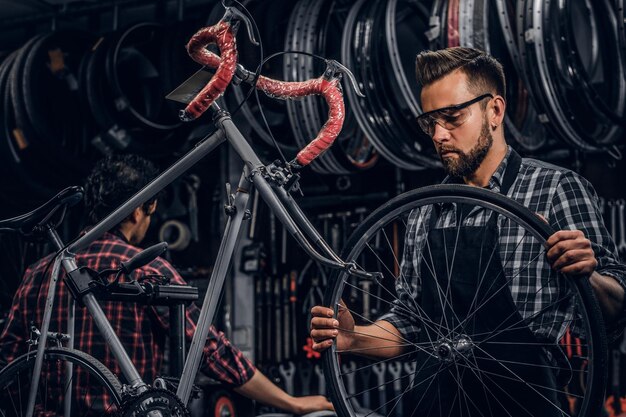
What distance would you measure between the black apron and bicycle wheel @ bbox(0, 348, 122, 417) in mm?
914

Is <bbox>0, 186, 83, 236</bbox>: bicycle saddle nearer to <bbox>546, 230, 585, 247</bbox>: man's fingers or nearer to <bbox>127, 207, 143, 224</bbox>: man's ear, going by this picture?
<bbox>127, 207, 143, 224</bbox>: man's ear

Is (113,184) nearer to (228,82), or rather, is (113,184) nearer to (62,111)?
(228,82)

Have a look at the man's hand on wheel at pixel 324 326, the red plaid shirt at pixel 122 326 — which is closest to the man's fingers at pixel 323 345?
the man's hand on wheel at pixel 324 326

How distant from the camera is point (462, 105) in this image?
91.8 inches

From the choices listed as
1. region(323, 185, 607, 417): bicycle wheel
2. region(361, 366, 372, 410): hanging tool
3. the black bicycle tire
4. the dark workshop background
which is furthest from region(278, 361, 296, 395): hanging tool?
region(323, 185, 607, 417): bicycle wheel

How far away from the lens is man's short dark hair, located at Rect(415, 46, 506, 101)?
7.85ft

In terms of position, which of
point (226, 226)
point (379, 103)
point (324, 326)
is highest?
point (379, 103)

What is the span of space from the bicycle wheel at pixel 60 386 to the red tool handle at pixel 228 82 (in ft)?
2.70

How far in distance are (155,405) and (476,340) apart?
90 cm

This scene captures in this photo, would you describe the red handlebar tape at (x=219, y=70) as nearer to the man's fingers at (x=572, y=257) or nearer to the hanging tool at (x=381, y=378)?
the man's fingers at (x=572, y=257)

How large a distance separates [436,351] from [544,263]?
42 cm

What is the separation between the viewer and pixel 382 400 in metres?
4.52

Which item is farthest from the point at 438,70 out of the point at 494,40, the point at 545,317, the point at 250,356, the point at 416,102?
the point at 250,356

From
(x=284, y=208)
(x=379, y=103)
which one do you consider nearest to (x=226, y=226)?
(x=284, y=208)
